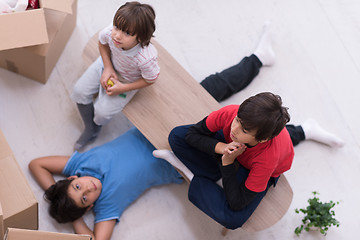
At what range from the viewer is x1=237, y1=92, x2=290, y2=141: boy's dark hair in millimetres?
1301

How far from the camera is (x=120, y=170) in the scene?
1.81 m

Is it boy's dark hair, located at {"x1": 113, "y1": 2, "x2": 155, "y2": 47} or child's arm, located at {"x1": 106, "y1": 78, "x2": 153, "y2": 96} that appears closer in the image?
boy's dark hair, located at {"x1": 113, "y1": 2, "x2": 155, "y2": 47}

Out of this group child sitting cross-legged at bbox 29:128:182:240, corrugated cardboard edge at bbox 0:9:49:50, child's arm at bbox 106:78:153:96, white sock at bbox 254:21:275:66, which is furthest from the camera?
white sock at bbox 254:21:275:66

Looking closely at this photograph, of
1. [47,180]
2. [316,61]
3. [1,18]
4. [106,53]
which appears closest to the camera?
[1,18]

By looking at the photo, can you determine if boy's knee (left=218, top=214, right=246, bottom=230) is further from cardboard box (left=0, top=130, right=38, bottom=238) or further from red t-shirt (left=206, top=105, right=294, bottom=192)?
cardboard box (left=0, top=130, right=38, bottom=238)

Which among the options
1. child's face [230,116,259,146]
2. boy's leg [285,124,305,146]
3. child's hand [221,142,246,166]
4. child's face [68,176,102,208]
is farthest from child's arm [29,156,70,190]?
boy's leg [285,124,305,146]

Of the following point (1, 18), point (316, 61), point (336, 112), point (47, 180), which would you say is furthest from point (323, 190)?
point (1, 18)

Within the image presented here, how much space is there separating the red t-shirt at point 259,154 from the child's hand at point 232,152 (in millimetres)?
53

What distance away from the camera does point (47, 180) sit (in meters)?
1.83

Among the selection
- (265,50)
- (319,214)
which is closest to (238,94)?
(265,50)

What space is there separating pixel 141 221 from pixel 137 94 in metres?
0.53

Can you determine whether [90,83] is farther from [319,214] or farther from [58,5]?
[319,214]

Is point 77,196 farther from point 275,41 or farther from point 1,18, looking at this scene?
A: point 275,41

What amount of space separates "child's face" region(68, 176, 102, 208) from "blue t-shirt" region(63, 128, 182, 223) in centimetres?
4
